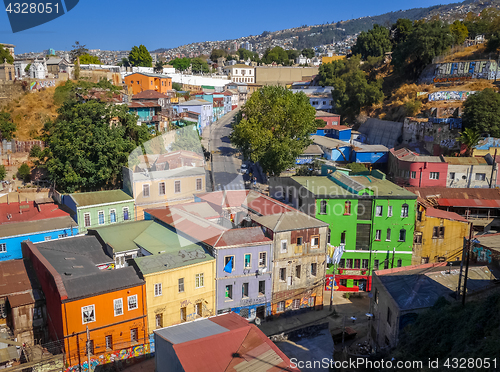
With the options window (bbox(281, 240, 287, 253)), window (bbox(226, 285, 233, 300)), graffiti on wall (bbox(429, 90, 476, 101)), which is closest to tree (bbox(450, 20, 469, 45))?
graffiti on wall (bbox(429, 90, 476, 101))

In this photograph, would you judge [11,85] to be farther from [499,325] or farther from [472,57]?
[472,57]

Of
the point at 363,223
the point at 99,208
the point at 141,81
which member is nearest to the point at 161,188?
the point at 99,208

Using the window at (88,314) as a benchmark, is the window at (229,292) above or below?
below

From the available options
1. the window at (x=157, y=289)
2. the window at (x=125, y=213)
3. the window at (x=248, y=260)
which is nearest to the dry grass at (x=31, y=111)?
the window at (x=125, y=213)

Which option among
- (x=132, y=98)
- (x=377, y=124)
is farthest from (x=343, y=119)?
(x=132, y=98)

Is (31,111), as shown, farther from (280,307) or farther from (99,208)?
(280,307)

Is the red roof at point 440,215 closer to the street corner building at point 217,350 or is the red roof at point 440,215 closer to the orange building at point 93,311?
the street corner building at point 217,350
